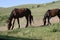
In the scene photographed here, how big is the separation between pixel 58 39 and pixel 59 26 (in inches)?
170

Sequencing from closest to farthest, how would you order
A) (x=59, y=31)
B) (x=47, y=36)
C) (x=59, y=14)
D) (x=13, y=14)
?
(x=47, y=36), (x=59, y=31), (x=13, y=14), (x=59, y=14)

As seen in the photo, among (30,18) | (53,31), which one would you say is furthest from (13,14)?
(53,31)

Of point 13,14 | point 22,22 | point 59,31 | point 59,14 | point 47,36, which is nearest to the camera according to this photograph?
point 47,36

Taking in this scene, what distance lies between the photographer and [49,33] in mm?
19547

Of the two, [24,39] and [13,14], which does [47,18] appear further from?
[24,39]

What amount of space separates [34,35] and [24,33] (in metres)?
1.21

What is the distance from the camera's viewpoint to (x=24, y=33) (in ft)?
67.2

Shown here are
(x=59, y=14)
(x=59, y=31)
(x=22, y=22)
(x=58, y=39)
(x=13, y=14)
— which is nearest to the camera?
(x=58, y=39)

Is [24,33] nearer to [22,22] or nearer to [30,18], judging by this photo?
[30,18]

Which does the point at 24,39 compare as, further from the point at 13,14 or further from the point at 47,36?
the point at 13,14

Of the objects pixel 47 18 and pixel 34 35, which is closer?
pixel 34 35

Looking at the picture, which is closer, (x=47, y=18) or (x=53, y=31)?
(x=53, y=31)

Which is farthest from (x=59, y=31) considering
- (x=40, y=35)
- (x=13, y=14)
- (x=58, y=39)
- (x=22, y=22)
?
(x=22, y=22)

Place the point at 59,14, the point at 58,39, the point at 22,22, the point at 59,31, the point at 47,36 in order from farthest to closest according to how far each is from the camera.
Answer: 1. the point at 22,22
2. the point at 59,14
3. the point at 59,31
4. the point at 47,36
5. the point at 58,39
